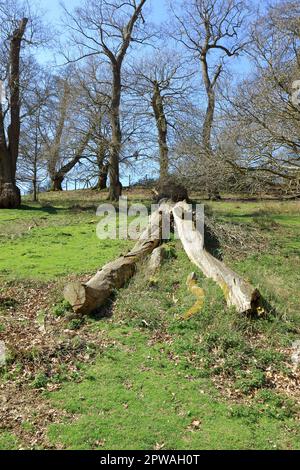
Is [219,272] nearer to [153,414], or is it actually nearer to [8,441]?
[153,414]

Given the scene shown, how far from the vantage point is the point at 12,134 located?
A: 1995 centimetres

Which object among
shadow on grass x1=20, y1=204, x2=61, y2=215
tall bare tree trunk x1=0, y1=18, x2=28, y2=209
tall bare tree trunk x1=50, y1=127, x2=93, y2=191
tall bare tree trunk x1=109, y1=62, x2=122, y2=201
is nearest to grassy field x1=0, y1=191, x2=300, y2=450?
shadow on grass x1=20, y1=204, x2=61, y2=215

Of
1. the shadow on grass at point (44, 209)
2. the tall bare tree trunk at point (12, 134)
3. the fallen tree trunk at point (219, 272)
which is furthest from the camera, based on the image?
the tall bare tree trunk at point (12, 134)

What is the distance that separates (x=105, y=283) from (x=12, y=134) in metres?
15.0

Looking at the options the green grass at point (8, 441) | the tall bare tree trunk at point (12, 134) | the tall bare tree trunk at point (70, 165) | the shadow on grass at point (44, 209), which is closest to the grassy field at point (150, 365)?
the green grass at point (8, 441)

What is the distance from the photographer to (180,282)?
7.71m

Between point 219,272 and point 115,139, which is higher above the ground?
point 115,139

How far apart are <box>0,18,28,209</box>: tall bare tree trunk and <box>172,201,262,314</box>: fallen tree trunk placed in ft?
34.5

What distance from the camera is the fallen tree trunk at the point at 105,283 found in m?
6.69

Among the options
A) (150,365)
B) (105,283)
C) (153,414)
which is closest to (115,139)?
(105,283)

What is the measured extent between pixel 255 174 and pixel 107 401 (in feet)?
23.7

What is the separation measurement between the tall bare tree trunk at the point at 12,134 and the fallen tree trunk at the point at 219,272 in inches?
414

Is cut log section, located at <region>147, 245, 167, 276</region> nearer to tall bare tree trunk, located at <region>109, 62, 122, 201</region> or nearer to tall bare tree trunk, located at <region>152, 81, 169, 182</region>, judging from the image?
tall bare tree trunk, located at <region>109, 62, 122, 201</region>

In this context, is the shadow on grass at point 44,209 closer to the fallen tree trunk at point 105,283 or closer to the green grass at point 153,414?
the fallen tree trunk at point 105,283
